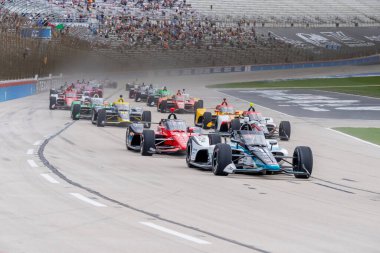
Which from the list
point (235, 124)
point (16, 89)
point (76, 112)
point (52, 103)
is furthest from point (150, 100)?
point (235, 124)

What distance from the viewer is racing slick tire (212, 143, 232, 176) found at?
1756 centimetres

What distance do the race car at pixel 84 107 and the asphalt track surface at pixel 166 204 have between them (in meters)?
10.4

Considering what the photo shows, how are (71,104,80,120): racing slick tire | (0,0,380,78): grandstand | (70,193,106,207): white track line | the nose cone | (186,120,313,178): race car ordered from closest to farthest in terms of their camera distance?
(70,193,106,207): white track line
(186,120,313,178): race car
the nose cone
(71,104,80,120): racing slick tire
(0,0,380,78): grandstand

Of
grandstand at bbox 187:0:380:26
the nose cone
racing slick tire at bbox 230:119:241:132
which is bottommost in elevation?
racing slick tire at bbox 230:119:241:132

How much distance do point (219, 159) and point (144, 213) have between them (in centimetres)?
606

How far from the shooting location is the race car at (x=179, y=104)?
42938 mm

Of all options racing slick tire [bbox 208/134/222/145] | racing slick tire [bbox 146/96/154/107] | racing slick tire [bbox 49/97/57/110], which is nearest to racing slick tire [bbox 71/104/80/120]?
racing slick tire [bbox 49/97/57/110]

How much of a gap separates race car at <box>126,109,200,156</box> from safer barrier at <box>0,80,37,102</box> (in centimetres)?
2450

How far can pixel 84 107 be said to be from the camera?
118 feet

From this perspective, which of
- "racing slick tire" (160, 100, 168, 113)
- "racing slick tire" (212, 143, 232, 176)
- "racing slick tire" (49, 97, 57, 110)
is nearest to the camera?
"racing slick tire" (212, 143, 232, 176)

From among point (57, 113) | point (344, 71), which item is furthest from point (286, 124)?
point (344, 71)

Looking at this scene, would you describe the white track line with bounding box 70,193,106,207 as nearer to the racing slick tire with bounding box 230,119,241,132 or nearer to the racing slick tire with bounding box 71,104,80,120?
the racing slick tire with bounding box 230,119,241,132

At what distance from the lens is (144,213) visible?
11750 millimetres

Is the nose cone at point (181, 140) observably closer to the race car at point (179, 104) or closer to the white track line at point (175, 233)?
the white track line at point (175, 233)
